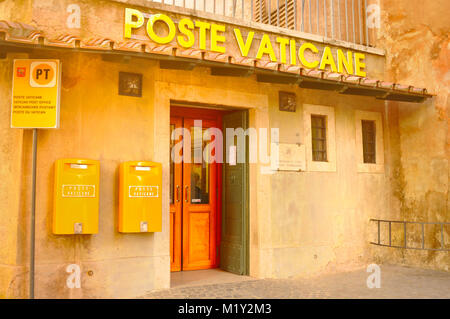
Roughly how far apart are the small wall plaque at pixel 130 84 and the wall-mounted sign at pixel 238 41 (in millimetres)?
556

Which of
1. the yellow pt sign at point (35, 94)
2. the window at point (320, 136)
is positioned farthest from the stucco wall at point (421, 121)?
the yellow pt sign at point (35, 94)

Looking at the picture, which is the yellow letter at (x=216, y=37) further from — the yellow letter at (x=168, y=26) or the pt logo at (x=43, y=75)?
the pt logo at (x=43, y=75)

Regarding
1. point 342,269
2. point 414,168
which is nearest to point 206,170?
point 342,269

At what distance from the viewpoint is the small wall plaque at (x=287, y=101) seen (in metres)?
7.41

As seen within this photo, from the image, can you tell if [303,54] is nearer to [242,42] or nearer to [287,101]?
[287,101]

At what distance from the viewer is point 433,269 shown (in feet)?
25.7

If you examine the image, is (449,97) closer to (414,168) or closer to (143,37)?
(414,168)

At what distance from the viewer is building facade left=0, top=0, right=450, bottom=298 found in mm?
5496

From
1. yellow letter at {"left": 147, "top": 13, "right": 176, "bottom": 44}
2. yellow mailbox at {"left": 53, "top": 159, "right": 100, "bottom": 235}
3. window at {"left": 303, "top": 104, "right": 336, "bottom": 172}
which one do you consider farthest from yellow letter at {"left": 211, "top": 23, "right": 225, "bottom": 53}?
yellow mailbox at {"left": 53, "top": 159, "right": 100, "bottom": 235}

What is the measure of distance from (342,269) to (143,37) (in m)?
5.12

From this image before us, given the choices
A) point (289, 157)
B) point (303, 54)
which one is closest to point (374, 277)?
point (289, 157)

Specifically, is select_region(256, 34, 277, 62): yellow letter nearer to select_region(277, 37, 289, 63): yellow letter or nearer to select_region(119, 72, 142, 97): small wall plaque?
select_region(277, 37, 289, 63): yellow letter

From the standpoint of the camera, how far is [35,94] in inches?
207
